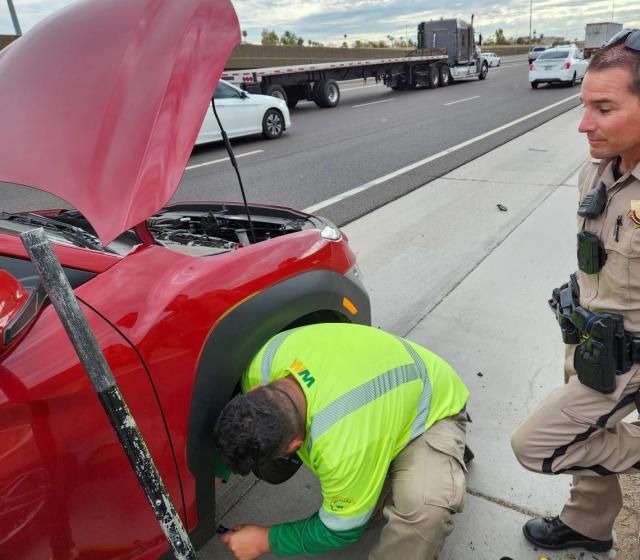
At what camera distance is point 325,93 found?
16.6 metres

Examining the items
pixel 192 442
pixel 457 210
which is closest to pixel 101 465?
pixel 192 442

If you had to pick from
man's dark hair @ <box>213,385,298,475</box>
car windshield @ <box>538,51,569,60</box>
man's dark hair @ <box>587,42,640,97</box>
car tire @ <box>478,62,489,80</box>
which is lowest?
car tire @ <box>478,62,489,80</box>

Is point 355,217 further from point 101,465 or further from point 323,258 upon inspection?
point 101,465

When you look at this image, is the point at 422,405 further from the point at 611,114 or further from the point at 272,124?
the point at 272,124

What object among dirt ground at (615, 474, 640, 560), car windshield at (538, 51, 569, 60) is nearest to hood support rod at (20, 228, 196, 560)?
dirt ground at (615, 474, 640, 560)

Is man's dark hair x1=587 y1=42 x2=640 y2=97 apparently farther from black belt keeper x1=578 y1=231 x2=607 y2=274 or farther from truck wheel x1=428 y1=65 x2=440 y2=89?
truck wheel x1=428 y1=65 x2=440 y2=89

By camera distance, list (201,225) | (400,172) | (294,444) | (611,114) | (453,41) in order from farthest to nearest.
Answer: (453,41) < (400,172) < (201,225) < (294,444) < (611,114)

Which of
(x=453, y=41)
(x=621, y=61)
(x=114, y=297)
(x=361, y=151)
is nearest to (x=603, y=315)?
(x=621, y=61)

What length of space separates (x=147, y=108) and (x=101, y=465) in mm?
931

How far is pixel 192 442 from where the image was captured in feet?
5.40

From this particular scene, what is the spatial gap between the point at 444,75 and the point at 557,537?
2438 cm

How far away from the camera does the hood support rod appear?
1.00 m

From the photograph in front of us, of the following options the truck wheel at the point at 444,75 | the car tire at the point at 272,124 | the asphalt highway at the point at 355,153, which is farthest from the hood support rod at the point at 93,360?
Answer: the truck wheel at the point at 444,75

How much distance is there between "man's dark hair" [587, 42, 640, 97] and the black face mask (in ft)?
1.02
